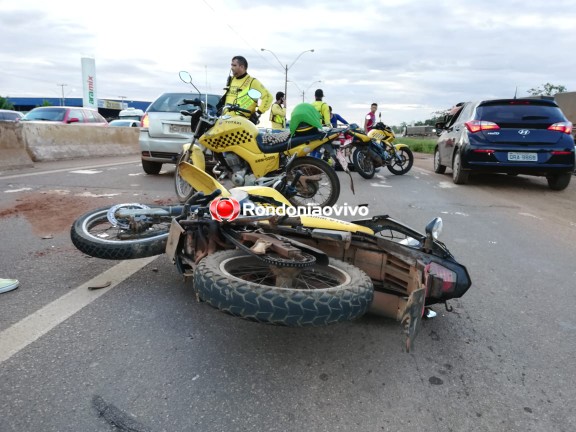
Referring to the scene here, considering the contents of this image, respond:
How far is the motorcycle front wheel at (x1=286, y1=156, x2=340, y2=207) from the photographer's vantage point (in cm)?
558

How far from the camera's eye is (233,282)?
204 centimetres

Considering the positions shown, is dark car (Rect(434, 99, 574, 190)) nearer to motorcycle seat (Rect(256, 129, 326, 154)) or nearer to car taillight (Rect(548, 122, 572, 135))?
car taillight (Rect(548, 122, 572, 135))

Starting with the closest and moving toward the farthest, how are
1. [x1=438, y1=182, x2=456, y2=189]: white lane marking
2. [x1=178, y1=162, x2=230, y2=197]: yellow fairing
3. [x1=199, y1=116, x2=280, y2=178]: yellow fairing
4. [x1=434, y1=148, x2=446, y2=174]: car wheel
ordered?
[x1=178, y1=162, x2=230, y2=197]: yellow fairing
[x1=199, y1=116, x2=280, y2=178]: yellow fairing
[x1=438, y1=182, x2=456, y2=189]: white lane marking
[x1=434, y1=148, x2=446, y2=174]: car wheel

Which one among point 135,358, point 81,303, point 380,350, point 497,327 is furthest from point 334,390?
point 81,303

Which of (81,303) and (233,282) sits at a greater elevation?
(233,282)

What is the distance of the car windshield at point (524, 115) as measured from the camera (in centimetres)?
808

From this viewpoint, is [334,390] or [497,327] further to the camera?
[497,327]

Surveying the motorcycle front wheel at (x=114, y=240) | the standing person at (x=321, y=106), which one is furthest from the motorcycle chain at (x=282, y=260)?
the standing person at (x=321, y=106)

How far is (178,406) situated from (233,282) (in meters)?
0.55

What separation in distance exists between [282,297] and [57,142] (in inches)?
475

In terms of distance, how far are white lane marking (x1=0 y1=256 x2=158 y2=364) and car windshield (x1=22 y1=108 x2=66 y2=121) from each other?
44.1 feet

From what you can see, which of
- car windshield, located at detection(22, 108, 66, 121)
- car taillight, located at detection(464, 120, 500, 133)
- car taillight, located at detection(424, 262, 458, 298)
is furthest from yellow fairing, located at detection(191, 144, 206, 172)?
car windshield, located at detection(22, 108, 66, 121)

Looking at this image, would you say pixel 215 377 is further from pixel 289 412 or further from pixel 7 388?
pixel 7 388

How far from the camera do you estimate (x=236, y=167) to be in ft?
19.3
